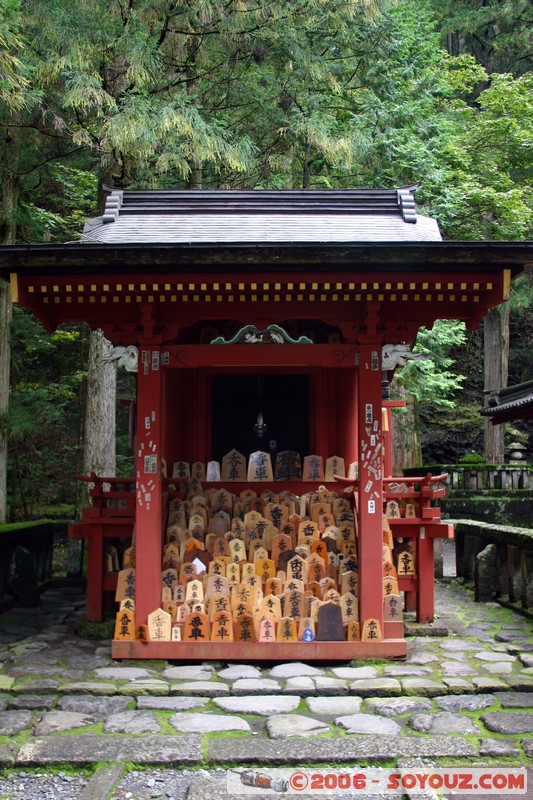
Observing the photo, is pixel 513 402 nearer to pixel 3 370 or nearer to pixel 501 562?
pixel 501 562

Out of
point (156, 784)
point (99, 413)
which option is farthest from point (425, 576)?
point (99, 413)

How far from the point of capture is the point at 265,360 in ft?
24.9

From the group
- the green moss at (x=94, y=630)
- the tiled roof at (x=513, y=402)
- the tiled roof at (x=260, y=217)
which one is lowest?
the green moss at (x=94, y=630)

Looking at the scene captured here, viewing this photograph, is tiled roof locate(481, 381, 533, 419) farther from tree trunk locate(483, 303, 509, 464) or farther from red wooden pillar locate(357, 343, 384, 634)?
red wooden pillar locate(357, 343, 384, 634)

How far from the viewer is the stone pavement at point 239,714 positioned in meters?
4.61

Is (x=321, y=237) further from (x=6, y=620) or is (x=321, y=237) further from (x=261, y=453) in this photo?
(x=6, y=620)

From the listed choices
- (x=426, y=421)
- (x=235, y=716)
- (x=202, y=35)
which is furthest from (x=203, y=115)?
(x=426, y=421)

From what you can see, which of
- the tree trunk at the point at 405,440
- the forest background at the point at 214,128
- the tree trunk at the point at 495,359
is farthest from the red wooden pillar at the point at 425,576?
the tree trunk at the point at 495,359

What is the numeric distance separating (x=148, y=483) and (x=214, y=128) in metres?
7.66

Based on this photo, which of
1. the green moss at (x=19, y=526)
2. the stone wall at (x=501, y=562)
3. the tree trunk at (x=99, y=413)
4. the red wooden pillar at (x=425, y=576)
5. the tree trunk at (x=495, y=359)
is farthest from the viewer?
the tree trunk at (x=495, y=359)

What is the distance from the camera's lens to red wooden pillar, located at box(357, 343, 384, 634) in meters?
→ 7.25

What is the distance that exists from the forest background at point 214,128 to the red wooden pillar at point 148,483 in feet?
14.4

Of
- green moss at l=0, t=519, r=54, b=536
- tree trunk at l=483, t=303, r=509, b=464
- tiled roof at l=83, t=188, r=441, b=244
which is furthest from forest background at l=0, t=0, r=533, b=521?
green moss at l=0, t=519, r=54, b=536

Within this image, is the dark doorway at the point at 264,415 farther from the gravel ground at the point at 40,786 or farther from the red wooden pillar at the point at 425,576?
the gravel ground at the point at 40,786
